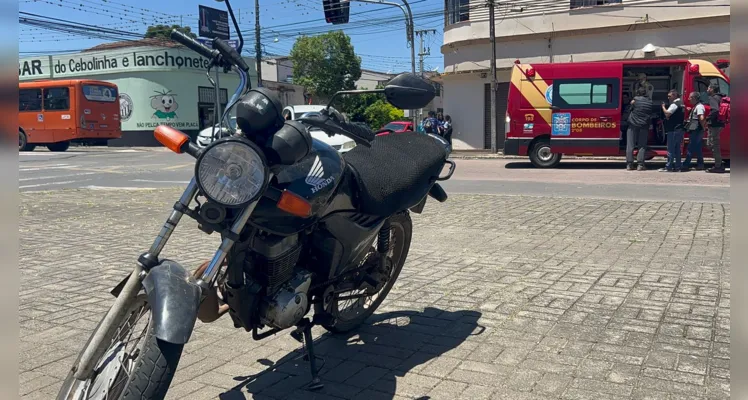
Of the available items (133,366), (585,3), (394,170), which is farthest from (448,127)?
(133,366)

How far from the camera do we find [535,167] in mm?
16531

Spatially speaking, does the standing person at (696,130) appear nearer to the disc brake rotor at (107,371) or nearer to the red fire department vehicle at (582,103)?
the red fire department vehicle at (582,103)

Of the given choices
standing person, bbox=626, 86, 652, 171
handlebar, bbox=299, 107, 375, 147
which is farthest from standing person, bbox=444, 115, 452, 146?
handlebar, bbox=299, 107, 375, 147

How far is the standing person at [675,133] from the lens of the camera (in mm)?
14094

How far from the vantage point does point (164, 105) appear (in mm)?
34562

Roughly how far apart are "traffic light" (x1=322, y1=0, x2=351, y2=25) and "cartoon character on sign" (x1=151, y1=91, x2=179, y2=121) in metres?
18.6

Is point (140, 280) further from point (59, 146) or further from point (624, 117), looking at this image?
point (59, 146)

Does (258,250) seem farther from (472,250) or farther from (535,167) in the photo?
(535,167)

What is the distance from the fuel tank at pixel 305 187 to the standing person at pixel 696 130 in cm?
1320

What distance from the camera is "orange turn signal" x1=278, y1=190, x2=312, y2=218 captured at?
2.41 m

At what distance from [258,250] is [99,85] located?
2875 centimetres

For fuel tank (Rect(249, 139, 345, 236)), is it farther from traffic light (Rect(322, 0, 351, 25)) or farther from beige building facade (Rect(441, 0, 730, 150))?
beige building facade (Rect(441, 0, 730, 150))

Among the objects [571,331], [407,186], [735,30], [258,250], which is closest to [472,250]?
[571,331]

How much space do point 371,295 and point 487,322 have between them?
830 mm
